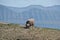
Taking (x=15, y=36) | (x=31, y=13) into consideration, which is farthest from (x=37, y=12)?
(x=15, y=36)

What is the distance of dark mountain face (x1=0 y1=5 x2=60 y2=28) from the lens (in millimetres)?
6191

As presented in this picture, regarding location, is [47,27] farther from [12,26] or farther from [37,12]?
[12,26]

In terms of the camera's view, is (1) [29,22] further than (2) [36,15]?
Yes

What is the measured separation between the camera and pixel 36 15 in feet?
20.7

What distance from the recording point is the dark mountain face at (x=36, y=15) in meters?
6.19

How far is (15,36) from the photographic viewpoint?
15.9ft

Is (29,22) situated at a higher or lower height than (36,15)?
lower

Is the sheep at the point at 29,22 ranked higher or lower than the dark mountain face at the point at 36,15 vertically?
lower

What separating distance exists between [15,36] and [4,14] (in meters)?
1.82

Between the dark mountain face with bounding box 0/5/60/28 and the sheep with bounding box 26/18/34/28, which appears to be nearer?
the dark mountain face with bounding box 0/5/60/28

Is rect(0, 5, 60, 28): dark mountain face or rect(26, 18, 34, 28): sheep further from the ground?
rect(0, 5, 60, 28): dark mountain face

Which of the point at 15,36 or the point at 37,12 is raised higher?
the point at 37,12

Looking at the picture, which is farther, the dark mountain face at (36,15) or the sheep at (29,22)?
the sheep at (29,22)

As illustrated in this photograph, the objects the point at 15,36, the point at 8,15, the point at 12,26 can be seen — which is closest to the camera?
the point at 15,36
